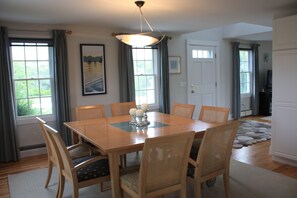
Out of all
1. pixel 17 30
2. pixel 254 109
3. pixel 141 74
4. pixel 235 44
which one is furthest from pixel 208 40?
pixel 17 30

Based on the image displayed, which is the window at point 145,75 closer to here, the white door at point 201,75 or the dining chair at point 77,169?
the white door at point 201,75

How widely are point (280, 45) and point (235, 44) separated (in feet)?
11.1

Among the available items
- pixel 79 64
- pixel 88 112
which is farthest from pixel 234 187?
pixel 79 64

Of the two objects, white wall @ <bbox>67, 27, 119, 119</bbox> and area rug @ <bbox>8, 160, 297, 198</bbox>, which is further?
white wall @ <bbox>67, 27, 119, 119</bbox>

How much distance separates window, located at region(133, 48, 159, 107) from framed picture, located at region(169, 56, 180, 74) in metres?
0.38

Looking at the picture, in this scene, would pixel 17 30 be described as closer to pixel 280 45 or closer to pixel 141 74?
pixel 141 74

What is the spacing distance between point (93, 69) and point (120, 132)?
239 centimetres

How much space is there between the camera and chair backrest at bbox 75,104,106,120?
12.6ft

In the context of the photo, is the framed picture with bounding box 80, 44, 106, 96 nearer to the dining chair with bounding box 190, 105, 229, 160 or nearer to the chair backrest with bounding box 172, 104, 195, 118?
the chair backrest with bounding box 172, 104, 195, 118

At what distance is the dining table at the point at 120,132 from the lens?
90.0 inches

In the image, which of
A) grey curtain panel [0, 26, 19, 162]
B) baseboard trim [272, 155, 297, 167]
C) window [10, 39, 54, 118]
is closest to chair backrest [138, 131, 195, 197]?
baseboard trim [272, 155, 297, 167]

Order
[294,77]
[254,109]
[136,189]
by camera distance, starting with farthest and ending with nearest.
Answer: [254,109] < [294,77] < [136,189]

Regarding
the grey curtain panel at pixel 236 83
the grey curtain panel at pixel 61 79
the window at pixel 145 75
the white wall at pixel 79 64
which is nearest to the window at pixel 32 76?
the grey curtain panel at pixel 61 79

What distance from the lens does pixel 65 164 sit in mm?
2463
